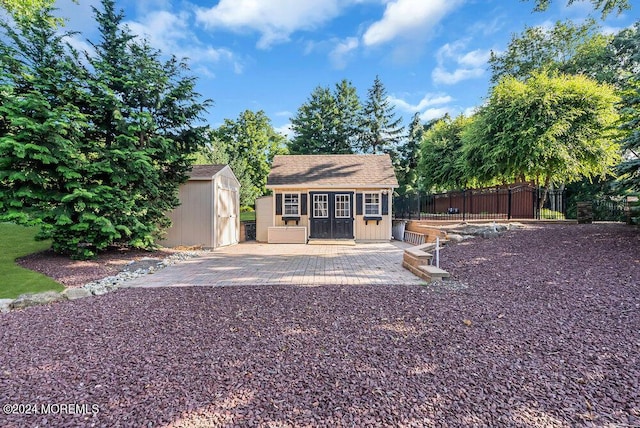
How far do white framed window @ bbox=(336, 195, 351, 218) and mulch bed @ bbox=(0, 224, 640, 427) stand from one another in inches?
316

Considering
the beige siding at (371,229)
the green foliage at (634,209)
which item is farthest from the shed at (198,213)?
the green foliage at (634,209)

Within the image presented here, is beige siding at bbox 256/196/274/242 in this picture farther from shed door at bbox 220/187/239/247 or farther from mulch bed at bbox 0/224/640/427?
mulch bed at bbox 0/224/640/427

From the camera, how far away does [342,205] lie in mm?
12930

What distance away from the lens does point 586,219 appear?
10.5 meters

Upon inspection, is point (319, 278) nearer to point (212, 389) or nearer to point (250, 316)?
point (250, 316)

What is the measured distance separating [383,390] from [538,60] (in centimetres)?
3015

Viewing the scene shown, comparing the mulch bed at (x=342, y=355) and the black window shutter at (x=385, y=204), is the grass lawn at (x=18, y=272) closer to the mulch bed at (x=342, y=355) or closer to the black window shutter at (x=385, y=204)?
the mulch bed at (x=342, y=355)

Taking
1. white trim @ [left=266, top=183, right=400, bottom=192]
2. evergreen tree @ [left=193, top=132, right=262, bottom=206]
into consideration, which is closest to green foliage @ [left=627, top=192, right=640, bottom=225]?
white trim @ [left=266, top=183, right=400, bottom=192]

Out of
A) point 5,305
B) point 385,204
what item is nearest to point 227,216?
point 385,204

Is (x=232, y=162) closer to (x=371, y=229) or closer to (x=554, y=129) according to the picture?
(x=371, y=229)

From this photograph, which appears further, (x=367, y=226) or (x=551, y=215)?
(x=551, y=215)

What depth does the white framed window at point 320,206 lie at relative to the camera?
12923 millimetres

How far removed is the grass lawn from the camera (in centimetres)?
560

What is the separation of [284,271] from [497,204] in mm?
11079
